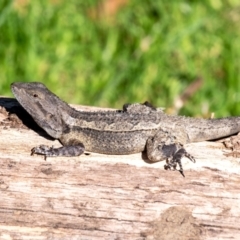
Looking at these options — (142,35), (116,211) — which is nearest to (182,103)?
(142,35)

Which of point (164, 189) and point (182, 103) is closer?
point (164, 189)

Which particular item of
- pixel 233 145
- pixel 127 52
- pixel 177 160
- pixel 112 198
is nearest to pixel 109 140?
pixel 177 160

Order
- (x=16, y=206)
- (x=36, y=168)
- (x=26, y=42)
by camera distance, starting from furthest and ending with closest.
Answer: (x=26, y=42) → (x=36, y=168) → (x=16, y=206)

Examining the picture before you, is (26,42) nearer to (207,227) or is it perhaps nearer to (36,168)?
(36,168)

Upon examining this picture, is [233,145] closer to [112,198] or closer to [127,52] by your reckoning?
[112,198]

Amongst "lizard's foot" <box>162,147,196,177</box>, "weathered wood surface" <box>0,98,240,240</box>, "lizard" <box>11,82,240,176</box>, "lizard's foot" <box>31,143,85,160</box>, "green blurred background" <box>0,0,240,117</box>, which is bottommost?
"weathered wood surface" <box>0,98,240,240</box>

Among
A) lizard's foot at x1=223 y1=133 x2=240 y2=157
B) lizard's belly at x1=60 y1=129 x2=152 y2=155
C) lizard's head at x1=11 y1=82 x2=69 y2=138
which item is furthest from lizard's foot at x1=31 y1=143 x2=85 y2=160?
lizard's foot at x1=223 y1=133 x2=240 y2=157

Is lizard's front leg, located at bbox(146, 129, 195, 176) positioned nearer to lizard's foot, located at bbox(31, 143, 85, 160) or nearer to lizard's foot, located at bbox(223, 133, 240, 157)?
lizard's foot, located at bbox(223, 133, 240, 157)
